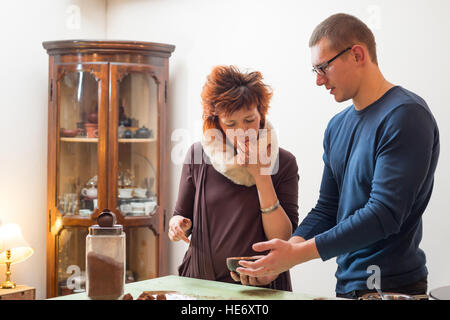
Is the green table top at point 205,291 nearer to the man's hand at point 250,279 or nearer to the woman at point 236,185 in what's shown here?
the man's hand at point 250,279

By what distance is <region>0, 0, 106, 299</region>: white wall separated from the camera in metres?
3.66

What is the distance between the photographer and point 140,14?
428cm

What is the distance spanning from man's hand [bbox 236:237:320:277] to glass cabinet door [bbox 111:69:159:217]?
234 cm

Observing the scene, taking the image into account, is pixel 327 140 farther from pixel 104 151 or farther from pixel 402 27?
pixel 104 151

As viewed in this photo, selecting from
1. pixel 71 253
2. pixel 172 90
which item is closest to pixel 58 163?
pixel 71 253

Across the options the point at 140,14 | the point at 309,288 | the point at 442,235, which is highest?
the point at 140,14

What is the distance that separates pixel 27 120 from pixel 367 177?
2810 millimetres

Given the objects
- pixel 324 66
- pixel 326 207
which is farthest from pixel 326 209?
pixel 324 66

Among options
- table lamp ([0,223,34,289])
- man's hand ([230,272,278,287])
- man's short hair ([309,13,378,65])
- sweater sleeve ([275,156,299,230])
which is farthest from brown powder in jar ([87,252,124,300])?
table lamp ([0,223,34,289])

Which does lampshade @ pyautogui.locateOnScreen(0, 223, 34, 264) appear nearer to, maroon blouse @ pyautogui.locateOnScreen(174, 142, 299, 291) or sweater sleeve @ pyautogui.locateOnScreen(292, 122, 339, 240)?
maroon blouse @ pyautogui.locateOnScreen(174, 142, 299, 291)

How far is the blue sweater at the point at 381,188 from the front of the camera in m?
1.51

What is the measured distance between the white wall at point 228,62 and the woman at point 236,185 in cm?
121
